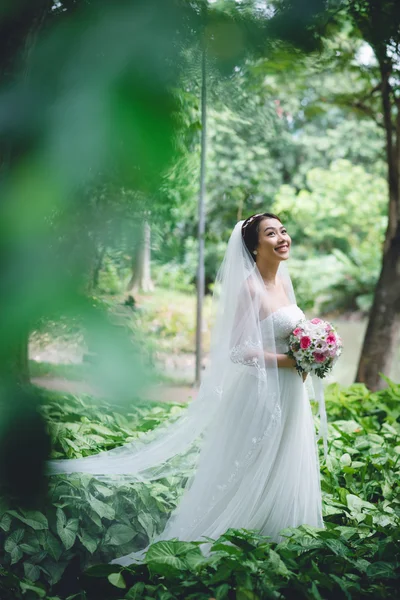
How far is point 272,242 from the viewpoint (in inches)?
122

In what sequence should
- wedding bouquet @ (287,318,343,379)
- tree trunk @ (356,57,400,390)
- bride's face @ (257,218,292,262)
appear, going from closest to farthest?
wedding bouquet @ (287,318,343,379), bride's face @ (257,218,292,262), tree trunk @ (356,57,400,390)

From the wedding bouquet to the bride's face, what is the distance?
390 mm

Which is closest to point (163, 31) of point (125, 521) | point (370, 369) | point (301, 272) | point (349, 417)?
point (125, 521)

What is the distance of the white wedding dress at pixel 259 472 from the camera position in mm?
2977

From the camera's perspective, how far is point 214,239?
6648mm

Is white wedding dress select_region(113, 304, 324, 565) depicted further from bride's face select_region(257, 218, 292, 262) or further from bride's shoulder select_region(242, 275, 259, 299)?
bride's face select_region(257, 218, 292, 262)

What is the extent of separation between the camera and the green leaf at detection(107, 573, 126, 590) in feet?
8.05

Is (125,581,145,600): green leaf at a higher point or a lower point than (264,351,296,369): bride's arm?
lower

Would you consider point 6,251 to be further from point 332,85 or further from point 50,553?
point 332,85

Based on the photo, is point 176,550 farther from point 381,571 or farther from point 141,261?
point 141,261

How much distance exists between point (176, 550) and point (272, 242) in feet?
5.00

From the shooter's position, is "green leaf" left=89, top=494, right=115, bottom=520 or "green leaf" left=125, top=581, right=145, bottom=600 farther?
"green leaf" left=89, top=494, right=115, bottom=520

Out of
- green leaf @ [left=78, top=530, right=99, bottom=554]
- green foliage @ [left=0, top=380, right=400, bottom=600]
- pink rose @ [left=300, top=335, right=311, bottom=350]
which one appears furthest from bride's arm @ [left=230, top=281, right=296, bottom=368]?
green leaf @ [left=78, top=530, right=99, bottom=554]

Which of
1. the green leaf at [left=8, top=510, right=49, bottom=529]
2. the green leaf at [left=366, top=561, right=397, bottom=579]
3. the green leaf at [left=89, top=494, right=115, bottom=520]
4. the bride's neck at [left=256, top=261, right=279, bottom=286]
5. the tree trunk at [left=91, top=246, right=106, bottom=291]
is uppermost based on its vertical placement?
the bride's neck at [left=256, top=261, right=279, bottom=286]
